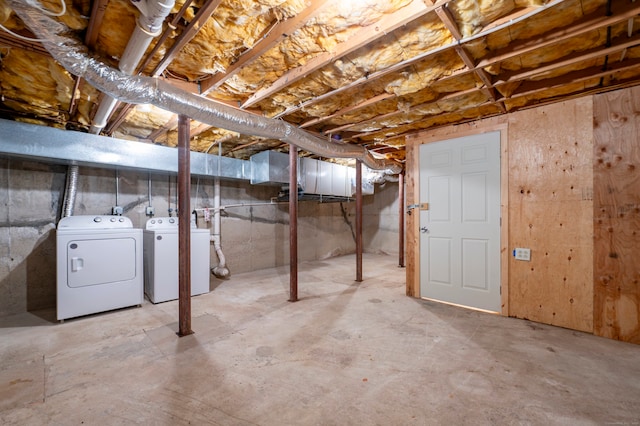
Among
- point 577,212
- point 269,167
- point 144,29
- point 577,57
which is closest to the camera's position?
point 144,29

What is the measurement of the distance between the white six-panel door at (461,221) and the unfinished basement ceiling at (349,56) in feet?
1.56

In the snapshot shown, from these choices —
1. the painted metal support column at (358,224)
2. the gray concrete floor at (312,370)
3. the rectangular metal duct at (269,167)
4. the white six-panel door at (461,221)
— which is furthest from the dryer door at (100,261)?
the white six-panel door at (461,221)

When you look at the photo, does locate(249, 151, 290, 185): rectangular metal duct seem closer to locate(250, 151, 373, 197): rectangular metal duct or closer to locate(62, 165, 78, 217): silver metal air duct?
locate(250, 151, 373, 197): rectangular metal duct

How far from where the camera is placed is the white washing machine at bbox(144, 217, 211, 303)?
3301mm

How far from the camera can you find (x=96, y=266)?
284cm

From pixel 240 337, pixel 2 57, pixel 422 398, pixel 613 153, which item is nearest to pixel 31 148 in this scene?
pixel 2 57

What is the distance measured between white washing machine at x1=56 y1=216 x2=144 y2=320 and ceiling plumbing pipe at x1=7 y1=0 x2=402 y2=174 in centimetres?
165

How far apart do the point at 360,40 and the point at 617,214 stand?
2566 millimetres

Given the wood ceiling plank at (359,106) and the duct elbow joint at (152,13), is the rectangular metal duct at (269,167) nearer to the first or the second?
the wood ceiling plank at (359,106)

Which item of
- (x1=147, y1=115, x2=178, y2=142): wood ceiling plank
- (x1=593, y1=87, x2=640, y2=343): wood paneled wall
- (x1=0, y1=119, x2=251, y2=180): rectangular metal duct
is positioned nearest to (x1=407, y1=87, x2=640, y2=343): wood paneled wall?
(x1=593, y1=87, x2=640, y2=343): wood paneled wall

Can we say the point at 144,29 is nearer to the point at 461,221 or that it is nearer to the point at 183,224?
the point at 183,224

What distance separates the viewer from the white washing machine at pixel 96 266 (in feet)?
8.82

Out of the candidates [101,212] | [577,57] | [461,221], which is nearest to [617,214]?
[461,221]

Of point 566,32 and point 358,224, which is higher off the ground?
point 566,32
